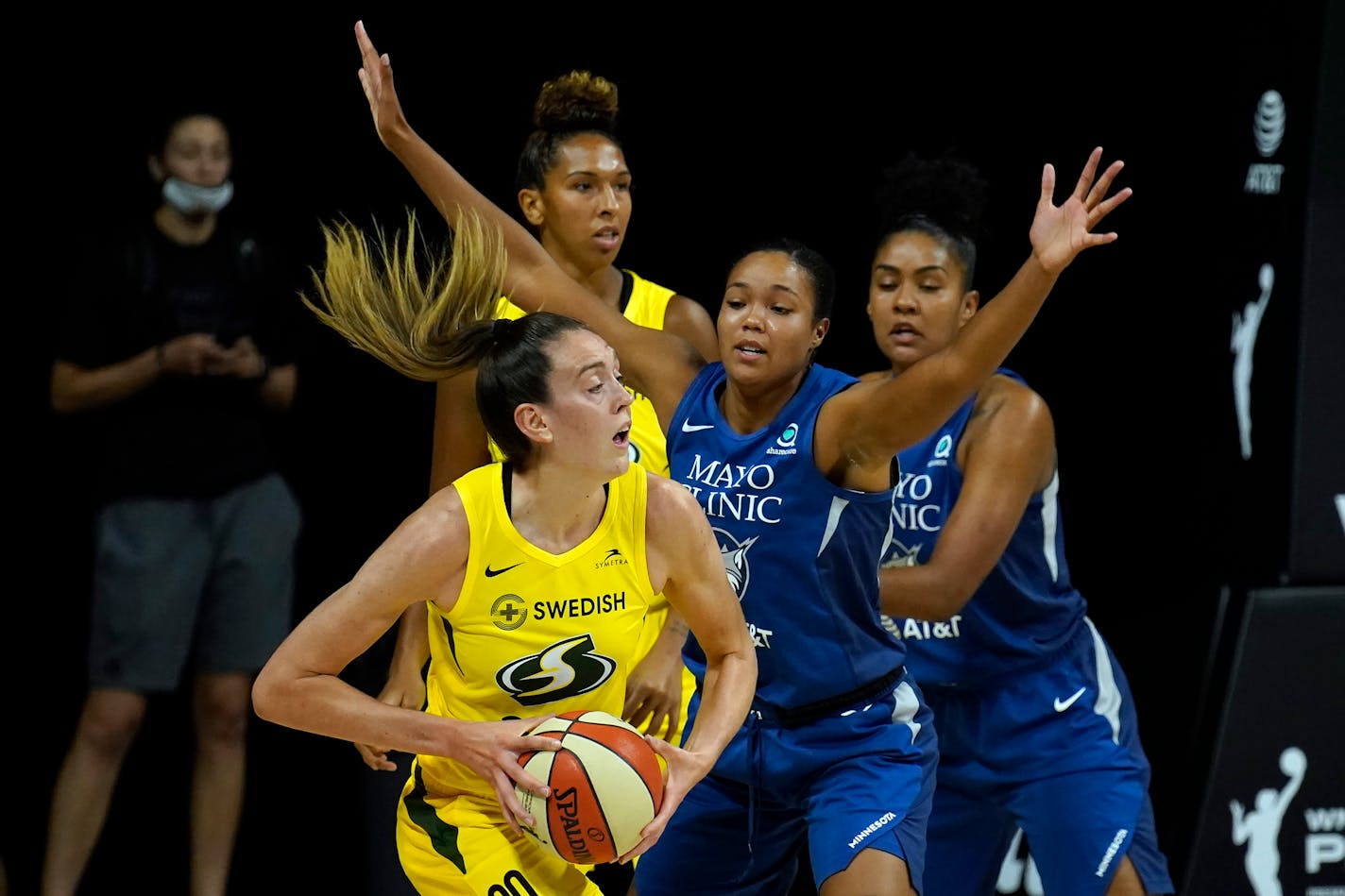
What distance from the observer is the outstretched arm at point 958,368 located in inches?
128

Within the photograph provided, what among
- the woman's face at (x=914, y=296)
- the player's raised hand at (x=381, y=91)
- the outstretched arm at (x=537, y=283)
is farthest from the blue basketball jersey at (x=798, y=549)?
the player's raised hand at (x=381, y=91)

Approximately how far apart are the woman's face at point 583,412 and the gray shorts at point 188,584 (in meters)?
2.09

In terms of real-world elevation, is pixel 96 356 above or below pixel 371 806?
above

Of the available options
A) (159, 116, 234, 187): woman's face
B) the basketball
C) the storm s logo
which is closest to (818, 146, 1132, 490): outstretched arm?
the storm s logo

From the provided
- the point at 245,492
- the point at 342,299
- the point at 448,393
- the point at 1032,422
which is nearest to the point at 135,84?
the point at 245,492

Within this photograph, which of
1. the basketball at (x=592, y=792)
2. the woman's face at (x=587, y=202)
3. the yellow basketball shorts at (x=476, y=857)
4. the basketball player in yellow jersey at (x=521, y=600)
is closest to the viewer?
the basketball at (x=592, y=792)

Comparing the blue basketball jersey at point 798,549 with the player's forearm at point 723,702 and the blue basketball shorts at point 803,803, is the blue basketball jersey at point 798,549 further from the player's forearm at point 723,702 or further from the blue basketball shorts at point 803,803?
the player's forearm at point 723,702

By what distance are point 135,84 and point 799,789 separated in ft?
10.4

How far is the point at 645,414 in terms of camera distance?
4.46m

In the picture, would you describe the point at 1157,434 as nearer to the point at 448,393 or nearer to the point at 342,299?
the point at 448,393

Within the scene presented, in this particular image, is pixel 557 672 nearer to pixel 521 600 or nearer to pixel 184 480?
pixel 521 600

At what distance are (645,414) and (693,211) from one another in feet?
6.11

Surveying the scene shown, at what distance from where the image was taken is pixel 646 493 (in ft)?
11.1

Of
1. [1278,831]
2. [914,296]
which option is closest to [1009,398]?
[914,296]
